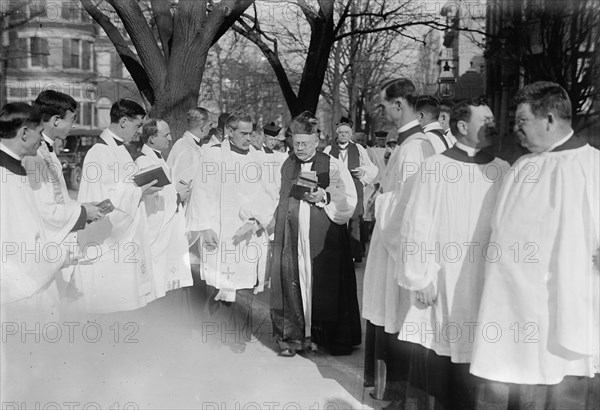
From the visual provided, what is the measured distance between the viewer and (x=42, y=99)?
536 centimetres

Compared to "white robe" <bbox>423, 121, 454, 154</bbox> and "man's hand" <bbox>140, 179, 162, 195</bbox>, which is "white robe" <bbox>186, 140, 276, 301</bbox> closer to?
"man's hand" <bbox>140, 179, 162, 195</bbox>

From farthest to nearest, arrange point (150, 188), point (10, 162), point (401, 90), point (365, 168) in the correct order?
point (365, 168) < point (150, 188) < point (401, 90) < point (10, 162)

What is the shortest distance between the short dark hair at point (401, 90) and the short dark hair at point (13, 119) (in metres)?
2.21

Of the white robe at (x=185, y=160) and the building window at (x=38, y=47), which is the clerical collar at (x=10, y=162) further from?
the building window at (x=38, y=47)

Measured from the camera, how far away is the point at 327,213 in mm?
6082

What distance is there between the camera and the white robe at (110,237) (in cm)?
554

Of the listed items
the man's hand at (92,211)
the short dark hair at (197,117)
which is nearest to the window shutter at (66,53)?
the short dark hair at (197,117)

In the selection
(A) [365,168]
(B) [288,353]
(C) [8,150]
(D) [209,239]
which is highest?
(C) [8,150]

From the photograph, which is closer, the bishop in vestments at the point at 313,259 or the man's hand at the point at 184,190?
the bishop in vestments at the point at 313,259

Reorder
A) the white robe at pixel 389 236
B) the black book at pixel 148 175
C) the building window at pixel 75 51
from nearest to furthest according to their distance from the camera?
1. the white robe at pixel 389 236
2. the black book at pixel 148 175
3. the building window at pixel 75 51

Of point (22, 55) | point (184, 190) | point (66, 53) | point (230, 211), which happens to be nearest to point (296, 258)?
point (230, 211)

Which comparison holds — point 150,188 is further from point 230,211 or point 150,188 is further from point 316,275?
point 316,275

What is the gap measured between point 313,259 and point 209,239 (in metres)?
0.93

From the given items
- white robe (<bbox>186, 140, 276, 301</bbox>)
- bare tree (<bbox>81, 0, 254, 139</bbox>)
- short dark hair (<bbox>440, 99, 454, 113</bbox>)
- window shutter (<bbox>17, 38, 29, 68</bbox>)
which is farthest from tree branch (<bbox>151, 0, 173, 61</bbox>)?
window shutter (<bbox>17, 38, 29, 68</bbox>)
